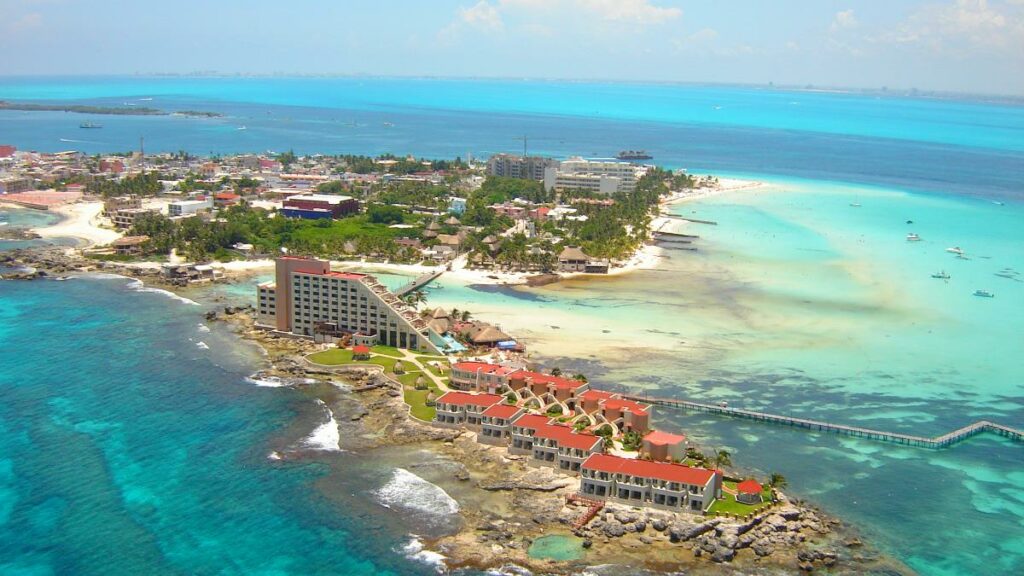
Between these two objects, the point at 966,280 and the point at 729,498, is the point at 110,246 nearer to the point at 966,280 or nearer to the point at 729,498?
the point at 729,498

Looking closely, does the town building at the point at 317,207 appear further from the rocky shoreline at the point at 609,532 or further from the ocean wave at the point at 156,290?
the rocky shoreline at the point at 609,532

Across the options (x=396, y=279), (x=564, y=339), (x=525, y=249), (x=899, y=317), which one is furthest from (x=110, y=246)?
(x=899, y=317)

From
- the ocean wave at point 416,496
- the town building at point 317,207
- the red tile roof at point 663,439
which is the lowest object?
the ocean wave at point 416,496

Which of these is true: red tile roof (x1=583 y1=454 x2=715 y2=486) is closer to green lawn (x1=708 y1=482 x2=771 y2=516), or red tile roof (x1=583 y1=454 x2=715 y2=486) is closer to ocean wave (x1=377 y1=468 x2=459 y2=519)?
green lawn (x1=708 y1=482 x2=771 y2=516)

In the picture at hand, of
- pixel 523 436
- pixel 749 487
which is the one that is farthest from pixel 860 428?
pixel 523 436

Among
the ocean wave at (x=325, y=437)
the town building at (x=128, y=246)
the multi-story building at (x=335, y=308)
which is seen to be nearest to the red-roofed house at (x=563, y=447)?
the ocean wave at (x=325, y=437)

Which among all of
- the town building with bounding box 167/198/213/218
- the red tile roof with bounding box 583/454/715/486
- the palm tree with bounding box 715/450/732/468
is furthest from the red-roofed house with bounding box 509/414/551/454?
the town building with bounding box 167/198/213/218
